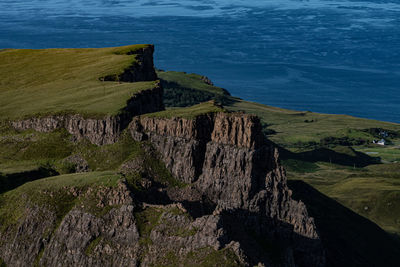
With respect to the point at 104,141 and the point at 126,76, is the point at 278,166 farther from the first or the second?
the point at 126,76

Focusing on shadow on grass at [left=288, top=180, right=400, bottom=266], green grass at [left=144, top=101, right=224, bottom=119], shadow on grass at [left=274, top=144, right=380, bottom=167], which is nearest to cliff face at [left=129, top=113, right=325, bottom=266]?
green grass at [left=144, top=101, right=224, bottom=119]

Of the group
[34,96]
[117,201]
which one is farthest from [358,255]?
[34,96]

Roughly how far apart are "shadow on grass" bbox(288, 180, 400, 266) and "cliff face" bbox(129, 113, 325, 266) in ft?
38.1

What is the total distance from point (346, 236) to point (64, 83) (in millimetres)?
56280

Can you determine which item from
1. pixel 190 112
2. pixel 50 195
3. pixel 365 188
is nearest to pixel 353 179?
pixel 365 188

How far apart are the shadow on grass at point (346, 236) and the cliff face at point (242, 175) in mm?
11618

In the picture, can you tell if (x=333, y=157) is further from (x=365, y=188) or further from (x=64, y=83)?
(x=64, y=83)

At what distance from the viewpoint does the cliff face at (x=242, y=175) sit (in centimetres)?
7162

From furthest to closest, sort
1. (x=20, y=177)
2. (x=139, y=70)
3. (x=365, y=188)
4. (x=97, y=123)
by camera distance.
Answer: (x=365, y=188), (x=139, y=70), (x=97, y=123), (x=20, y=177)

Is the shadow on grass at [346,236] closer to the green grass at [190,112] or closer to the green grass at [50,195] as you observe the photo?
the green grass at [190,112]

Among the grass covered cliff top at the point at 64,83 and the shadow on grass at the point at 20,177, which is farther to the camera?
the grass covered cliff top at the point at 64,83

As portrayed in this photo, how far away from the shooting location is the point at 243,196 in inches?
2827

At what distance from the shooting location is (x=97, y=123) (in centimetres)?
8044

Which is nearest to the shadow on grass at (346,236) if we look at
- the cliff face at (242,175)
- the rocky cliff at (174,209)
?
the cliff face at (242,175)
